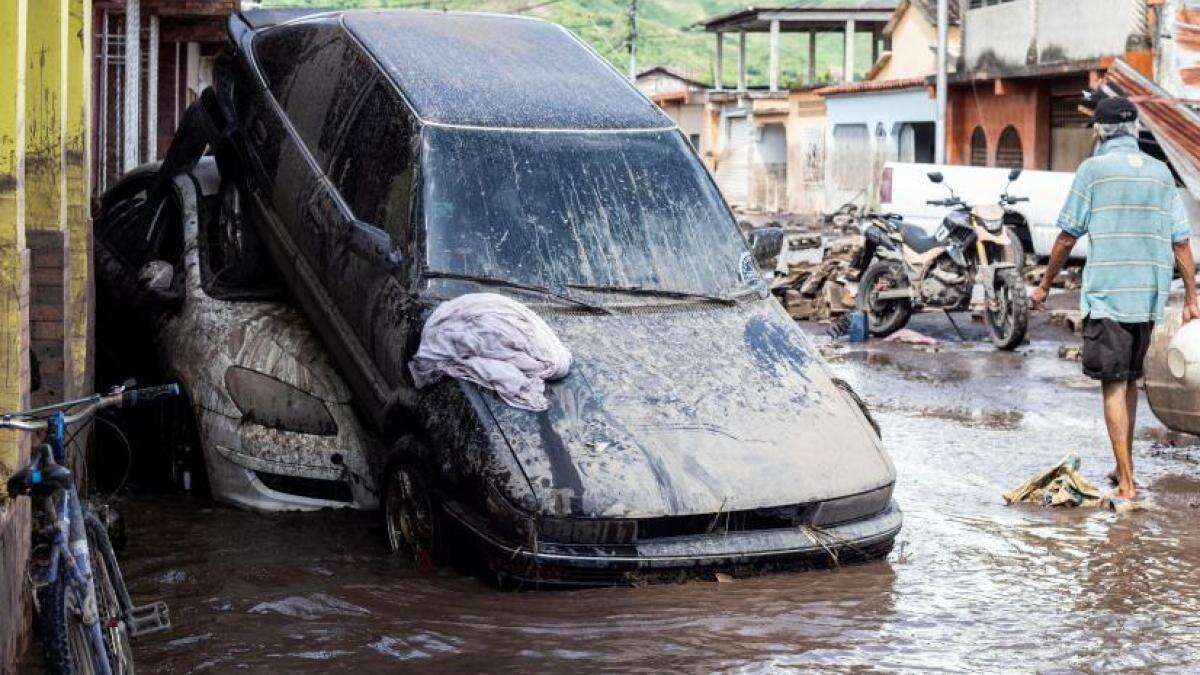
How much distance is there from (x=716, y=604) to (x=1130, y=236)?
3.64 metres

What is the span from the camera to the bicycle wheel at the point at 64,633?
13.8 ft

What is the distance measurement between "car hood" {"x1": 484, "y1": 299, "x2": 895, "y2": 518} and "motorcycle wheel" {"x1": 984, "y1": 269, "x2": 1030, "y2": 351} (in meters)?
8.20

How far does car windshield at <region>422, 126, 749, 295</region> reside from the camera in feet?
23.4

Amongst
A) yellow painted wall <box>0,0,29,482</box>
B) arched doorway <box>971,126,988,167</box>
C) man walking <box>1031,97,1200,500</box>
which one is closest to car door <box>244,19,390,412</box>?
yellow painted wall <box>0,0,29,482</box>

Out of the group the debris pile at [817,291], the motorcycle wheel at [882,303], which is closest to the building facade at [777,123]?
the debris pile at [817,291]

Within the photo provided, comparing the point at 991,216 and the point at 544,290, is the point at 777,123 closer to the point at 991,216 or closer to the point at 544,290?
the point at 991,216

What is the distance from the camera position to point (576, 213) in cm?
742

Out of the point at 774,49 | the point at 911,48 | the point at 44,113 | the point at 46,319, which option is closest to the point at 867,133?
the point at 911,48

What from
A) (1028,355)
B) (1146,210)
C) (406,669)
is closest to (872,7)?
(1028,355)

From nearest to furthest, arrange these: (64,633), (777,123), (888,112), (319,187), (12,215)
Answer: (64,633)
(12,215)
(319,187)
(888,112)
(777,123)

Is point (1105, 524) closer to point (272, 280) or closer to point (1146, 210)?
point (1146, 210)

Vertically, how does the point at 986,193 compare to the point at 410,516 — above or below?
above

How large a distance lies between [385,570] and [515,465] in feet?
3.00

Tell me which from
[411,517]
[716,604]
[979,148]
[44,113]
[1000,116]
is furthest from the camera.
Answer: [979,148]
